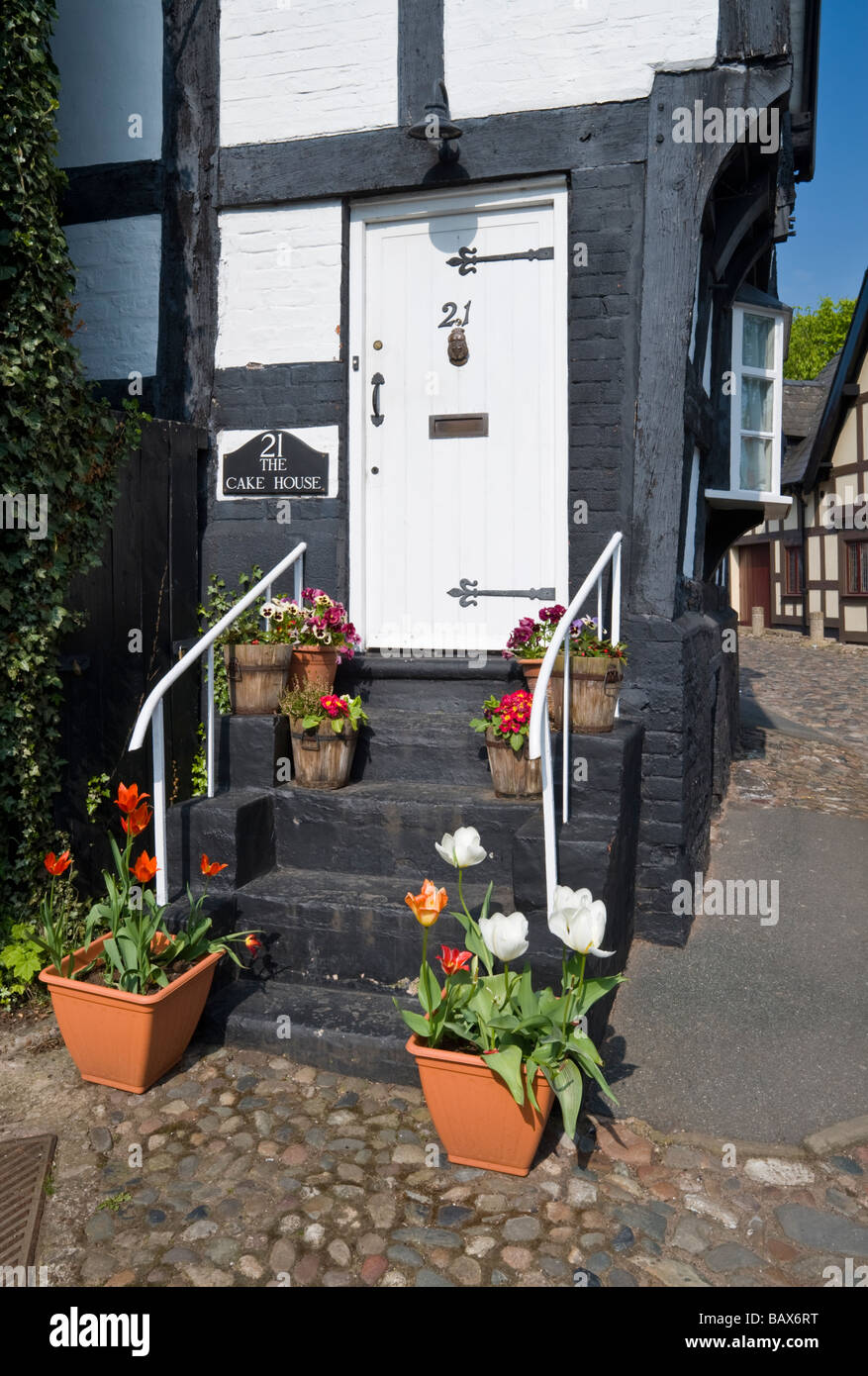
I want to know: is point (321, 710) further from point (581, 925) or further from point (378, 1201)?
point (378, 1201)

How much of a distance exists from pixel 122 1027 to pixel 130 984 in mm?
137

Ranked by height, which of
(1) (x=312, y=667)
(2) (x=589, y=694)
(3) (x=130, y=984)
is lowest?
(3) (x=130, y=984)

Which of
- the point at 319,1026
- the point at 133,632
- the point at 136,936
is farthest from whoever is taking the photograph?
the point at 133,632

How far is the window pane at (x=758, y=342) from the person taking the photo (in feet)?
24.1

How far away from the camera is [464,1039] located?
291cm

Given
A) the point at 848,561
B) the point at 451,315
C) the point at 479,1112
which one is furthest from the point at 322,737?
the point at 848,561

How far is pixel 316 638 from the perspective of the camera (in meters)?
4.63

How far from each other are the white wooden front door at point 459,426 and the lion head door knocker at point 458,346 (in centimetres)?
3

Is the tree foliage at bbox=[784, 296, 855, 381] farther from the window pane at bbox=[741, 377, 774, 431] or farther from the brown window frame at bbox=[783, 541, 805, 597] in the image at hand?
the window pane at bbox=[741, 377, 774, 431]

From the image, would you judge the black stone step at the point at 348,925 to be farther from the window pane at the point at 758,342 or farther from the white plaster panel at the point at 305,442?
the window pane at the point at 758,342

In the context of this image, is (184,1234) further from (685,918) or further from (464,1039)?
(685,918)
